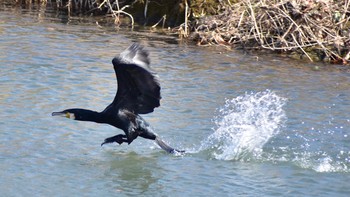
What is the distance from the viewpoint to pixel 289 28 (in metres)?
11.5

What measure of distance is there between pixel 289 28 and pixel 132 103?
5.04 meters

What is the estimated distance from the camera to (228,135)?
7742mm

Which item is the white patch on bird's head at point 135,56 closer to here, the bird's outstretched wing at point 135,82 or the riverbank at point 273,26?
the bird's outstretched wing at point 135,82

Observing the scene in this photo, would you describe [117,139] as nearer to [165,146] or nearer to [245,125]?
[165,146]

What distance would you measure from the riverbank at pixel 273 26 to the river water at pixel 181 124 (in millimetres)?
370

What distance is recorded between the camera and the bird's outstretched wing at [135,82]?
6.36 meters

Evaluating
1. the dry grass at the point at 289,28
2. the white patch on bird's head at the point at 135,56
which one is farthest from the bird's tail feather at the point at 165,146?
the dry grass at the point at 289,28

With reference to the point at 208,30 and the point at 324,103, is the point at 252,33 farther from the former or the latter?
the point at 324,103

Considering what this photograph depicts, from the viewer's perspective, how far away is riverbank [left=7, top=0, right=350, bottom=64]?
11461mm

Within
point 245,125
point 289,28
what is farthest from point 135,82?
point 289,28

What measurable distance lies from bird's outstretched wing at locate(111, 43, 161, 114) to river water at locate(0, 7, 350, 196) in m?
0.49

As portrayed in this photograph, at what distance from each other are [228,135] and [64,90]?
223cm

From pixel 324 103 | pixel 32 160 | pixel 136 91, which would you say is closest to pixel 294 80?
pixel 324 103

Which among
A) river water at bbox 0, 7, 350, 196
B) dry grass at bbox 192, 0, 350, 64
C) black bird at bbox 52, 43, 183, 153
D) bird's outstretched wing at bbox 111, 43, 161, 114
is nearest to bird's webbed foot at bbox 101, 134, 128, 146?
black bird at bbox 52, 43, 183, 153
